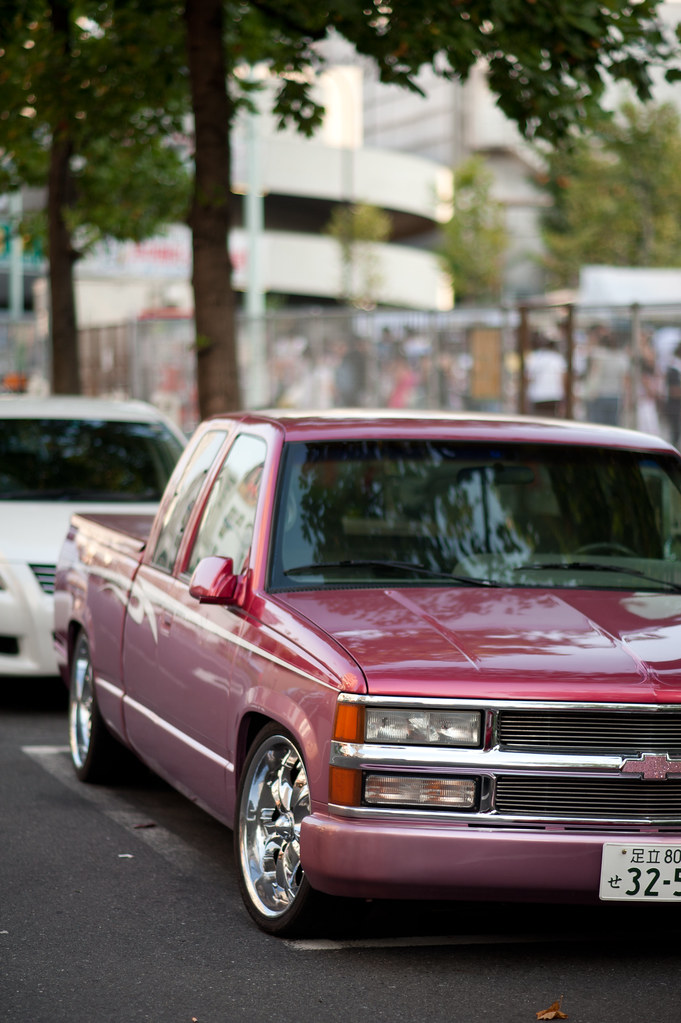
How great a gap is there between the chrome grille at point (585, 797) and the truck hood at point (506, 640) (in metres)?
0.23

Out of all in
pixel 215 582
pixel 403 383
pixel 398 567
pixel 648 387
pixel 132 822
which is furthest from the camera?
pixel 403 383

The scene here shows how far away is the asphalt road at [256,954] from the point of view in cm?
446

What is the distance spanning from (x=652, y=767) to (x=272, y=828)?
1.21 m

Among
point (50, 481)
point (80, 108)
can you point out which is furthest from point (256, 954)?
point (80, 108)

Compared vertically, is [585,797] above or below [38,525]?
below

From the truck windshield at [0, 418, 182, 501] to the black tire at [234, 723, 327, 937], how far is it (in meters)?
5.20

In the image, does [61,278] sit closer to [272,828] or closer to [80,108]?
[80,108]

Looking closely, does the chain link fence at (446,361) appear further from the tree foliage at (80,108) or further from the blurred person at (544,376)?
the tree foliage at (80,108)

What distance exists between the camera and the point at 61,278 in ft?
63.9

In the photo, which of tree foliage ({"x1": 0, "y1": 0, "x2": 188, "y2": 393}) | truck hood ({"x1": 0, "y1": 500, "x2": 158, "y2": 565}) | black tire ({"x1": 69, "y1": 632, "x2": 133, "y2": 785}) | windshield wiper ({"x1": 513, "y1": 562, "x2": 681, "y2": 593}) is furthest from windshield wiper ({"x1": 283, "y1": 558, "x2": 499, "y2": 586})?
tree foliage ({"x1": 0, "y1": 0, "x2": 188, "y2": 393})

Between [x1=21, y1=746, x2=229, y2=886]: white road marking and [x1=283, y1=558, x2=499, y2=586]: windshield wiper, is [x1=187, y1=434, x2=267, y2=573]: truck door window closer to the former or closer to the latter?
[x1=283, y1=558, x2=499, y2=586]: windshield wiper

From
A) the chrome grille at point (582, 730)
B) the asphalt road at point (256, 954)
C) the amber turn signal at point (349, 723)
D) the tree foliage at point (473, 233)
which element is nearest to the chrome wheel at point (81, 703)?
the asphalt road at point (256, 954)

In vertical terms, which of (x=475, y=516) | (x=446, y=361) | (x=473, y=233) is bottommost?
(x=475, y=516)

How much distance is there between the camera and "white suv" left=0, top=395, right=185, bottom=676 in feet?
30.3
